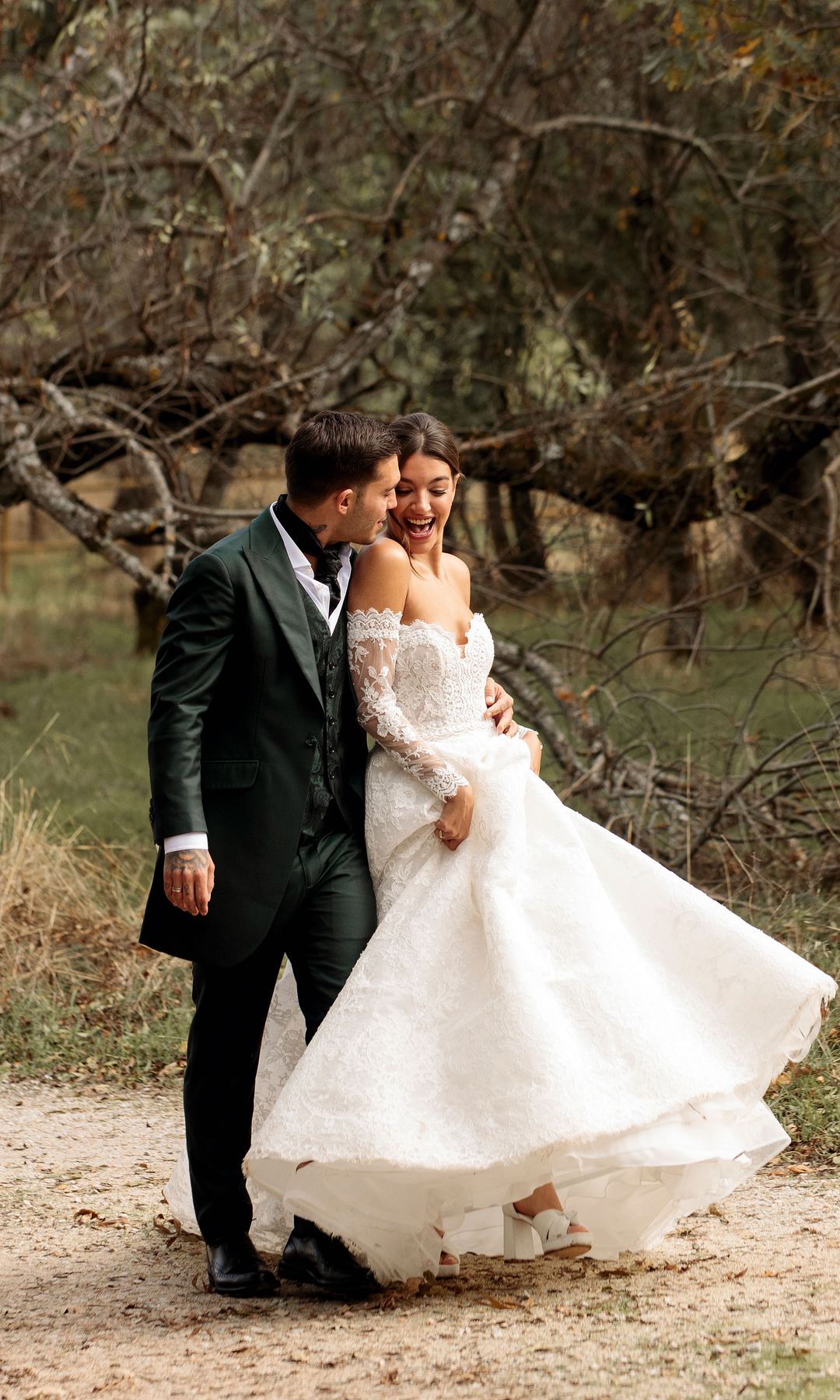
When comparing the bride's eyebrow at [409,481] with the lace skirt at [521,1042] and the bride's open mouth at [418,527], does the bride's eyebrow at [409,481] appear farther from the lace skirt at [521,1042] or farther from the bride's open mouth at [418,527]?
the lace skirt at [521,1042]

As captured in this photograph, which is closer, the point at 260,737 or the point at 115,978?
the point at 260,737

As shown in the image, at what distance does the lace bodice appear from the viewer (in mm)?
3236

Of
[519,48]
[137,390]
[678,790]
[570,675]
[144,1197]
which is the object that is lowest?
[144,1197]

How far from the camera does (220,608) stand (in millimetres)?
3041

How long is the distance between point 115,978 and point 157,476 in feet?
8.42

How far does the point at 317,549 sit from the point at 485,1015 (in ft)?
3.50

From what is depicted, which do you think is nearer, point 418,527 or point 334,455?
point 334,455

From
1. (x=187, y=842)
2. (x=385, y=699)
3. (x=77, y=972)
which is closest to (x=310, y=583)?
(x=385, y=699)

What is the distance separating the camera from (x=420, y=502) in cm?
338

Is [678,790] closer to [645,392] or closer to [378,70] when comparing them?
[645,392]

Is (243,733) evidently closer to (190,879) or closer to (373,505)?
(190,879)

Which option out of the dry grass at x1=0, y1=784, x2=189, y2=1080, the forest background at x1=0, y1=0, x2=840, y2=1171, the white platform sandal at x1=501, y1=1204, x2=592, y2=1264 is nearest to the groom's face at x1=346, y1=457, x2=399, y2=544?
the white platform sandal at x1=501, y1=1204, x2=592, y2=1264

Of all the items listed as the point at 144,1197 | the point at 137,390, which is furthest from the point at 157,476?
the point at 144,1197

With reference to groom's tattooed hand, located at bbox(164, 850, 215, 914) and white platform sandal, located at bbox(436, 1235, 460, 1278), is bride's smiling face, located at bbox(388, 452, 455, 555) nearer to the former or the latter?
groom's tattooed hand, located at bbox(164, 850, 215, 914)
